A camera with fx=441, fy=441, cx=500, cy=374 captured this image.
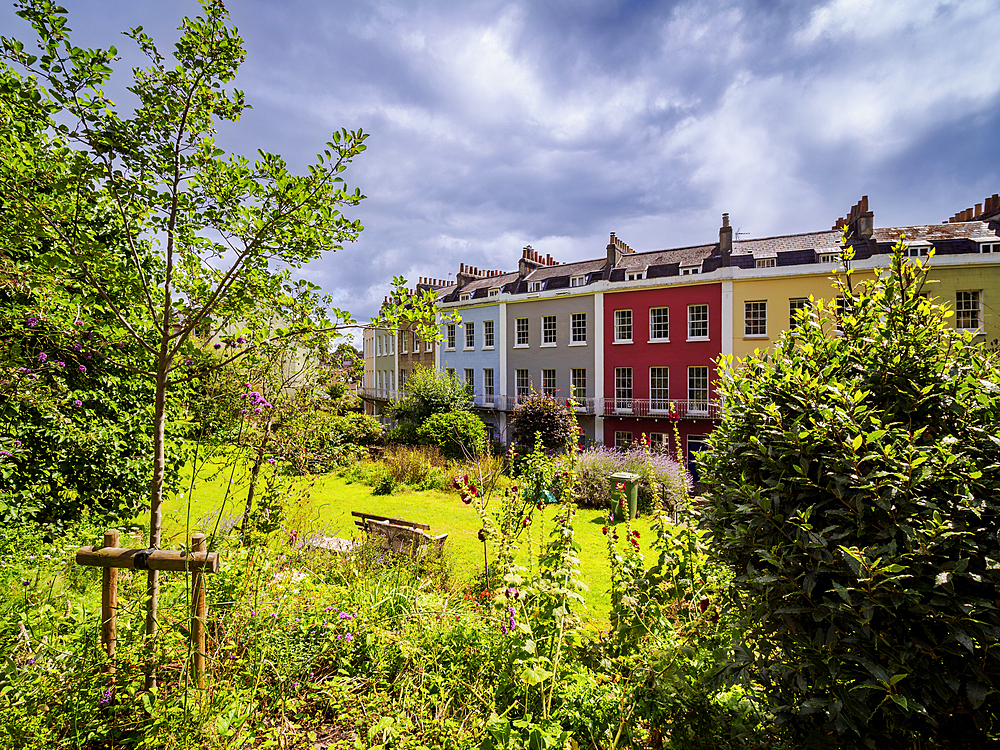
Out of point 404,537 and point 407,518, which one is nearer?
point 404,537

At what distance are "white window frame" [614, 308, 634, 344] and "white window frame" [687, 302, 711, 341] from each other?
2.79 m

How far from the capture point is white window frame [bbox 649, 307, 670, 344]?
842 inches

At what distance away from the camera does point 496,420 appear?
85.5 ft

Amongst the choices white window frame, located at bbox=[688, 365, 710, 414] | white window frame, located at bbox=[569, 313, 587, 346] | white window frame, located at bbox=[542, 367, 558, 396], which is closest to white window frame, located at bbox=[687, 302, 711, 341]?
white window frame, located at bbox=[688, 365, 710, 414]

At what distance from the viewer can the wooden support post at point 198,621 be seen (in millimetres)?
2666

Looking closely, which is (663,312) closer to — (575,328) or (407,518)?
(575,328)

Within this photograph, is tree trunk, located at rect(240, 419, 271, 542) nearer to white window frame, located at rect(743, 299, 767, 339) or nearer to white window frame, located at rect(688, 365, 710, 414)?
white window frame, located at rect(688, 365, 710, 414)

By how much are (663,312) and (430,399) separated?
12093 millimetres

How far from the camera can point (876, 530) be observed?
2.16 meters

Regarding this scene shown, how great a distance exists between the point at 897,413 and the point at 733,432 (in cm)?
81

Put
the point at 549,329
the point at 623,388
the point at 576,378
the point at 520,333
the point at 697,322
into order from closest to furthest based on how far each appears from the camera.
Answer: the point at 697,322 < the point at 623,388 < the point at 576,378 < the point at 549,329 < the point at 520,333

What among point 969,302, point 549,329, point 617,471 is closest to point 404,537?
point 617,471

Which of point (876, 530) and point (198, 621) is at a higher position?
point (876, 530)

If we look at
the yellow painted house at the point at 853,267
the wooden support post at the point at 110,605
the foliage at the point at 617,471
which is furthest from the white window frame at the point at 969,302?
the wooden support post at the point at 110,605
